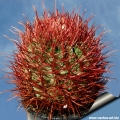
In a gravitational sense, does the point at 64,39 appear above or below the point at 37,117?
above

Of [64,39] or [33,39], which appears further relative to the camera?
[33,39]

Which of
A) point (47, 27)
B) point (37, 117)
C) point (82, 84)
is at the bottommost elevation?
point (37, 117)

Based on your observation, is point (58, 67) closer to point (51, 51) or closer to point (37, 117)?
point (51, 51)

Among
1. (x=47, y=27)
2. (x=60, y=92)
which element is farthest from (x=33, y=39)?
(x=60, y=92)

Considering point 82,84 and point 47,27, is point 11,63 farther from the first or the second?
point 82,84

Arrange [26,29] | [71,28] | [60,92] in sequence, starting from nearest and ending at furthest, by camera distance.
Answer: [60,92] < [71,28] < [26,29]

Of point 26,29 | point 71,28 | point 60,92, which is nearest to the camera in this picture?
point 60,92
